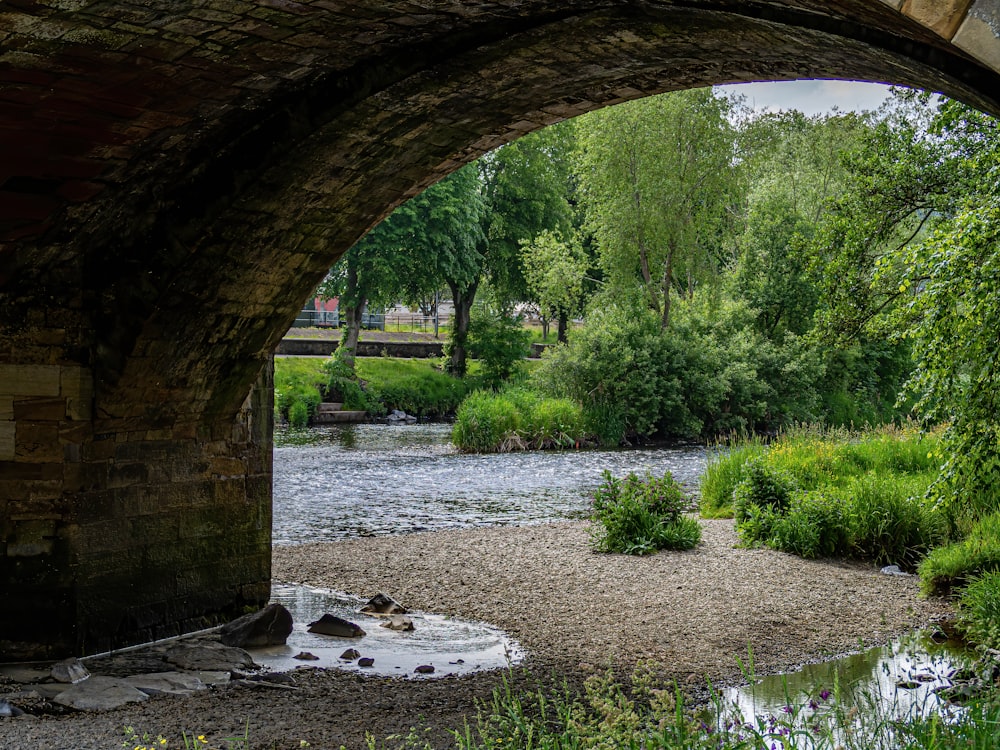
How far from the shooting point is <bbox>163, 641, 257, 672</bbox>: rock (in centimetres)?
677

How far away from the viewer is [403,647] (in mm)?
7371

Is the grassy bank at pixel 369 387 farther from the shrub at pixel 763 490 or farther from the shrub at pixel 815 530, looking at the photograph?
the shrub at pixel 815 530

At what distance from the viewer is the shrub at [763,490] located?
11.5 meters

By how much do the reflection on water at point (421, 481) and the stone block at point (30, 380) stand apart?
5.56m

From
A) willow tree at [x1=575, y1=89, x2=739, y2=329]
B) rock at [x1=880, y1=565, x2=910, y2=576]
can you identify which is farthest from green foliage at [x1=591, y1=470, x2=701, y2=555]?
willow tree at [x1=575, y1=89, x2=739, y2=329]

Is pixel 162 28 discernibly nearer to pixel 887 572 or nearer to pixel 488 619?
pixel 488 619

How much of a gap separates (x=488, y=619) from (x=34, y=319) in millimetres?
3823

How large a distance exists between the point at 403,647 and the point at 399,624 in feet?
1.98

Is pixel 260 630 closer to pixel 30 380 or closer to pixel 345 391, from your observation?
pixel 30 380

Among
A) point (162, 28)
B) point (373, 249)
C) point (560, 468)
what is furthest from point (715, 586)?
point (373, 249)

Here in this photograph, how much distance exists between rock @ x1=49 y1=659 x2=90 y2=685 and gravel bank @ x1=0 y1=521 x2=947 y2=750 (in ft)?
2.60

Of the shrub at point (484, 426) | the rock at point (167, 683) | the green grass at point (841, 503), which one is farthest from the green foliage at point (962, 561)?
the shrub at point (484, 426)

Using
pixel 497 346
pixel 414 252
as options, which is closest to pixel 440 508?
pixel 414 252

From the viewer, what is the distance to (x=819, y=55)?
17.7ft
